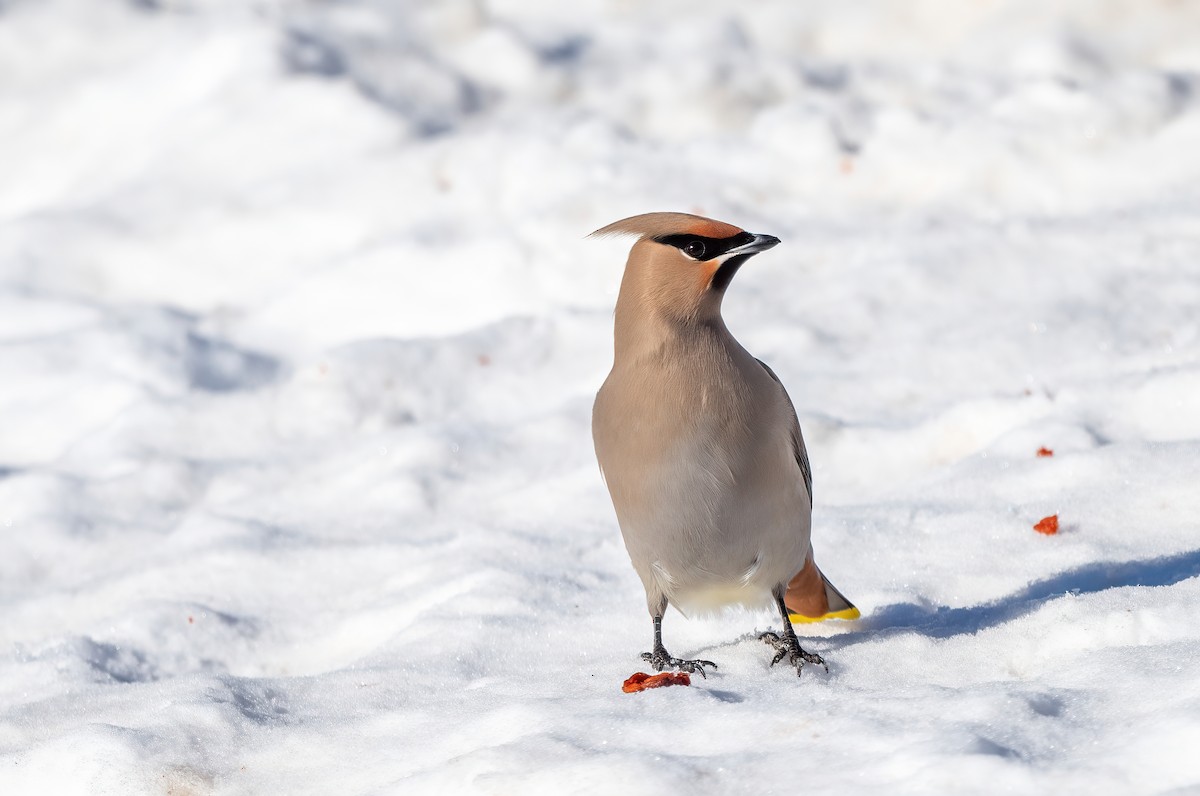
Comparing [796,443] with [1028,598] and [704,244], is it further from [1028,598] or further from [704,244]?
[1028,598]

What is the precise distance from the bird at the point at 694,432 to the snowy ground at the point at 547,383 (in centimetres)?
22

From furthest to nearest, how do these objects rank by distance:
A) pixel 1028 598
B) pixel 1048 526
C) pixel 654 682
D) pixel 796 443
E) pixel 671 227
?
pixel 1048 526
pixel 1028 598
pixel 796 443
pixel 671 227
pixel 654 682

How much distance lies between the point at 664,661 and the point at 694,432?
1.57 feet

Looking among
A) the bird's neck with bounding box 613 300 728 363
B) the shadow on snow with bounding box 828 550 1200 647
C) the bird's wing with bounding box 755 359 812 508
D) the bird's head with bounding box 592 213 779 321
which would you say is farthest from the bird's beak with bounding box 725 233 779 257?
the shadow on snow with bounding box 828 550 1200 647

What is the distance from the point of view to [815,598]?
118 inches

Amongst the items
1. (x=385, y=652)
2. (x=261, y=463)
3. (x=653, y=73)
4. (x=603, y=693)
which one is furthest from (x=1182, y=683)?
(x=653, y=73)

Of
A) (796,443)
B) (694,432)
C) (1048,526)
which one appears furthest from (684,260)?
(1048,526)

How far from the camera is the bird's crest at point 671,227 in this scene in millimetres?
2629

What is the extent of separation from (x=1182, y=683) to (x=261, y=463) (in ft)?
10.5

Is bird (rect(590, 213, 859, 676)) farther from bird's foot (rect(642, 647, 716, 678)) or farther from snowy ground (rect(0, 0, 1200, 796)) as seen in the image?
snowy ground (rect(0, 0, 1200, 796))

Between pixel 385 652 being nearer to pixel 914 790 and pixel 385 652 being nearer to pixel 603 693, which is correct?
pixel 603 693

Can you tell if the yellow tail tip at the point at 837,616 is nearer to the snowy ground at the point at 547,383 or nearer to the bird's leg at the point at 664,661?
the snowy ground at the point at 547,383

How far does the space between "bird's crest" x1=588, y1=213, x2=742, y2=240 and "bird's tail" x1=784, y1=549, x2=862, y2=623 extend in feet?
2.61

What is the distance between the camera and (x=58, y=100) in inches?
276
